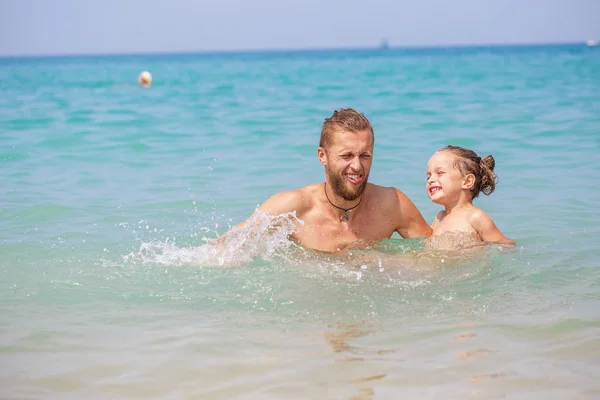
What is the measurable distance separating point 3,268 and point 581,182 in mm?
6234

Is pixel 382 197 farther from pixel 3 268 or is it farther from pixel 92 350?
pixel 3 268

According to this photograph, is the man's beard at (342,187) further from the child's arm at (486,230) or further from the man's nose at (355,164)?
the child's arm at (486,230)

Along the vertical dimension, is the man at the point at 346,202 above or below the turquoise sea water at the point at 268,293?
above

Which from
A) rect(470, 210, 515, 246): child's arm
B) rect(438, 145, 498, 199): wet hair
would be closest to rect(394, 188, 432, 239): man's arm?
rect(470, 210, 515, 246): child's arm

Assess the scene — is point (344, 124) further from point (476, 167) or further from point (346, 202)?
point (476, 167)

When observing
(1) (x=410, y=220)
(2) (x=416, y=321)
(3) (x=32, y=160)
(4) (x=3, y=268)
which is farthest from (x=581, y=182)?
(3) (x=32, y=160)

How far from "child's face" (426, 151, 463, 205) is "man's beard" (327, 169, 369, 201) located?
76cm

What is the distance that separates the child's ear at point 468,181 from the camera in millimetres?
5746

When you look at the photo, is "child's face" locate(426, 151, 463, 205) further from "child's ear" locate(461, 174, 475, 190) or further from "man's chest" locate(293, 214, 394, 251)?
"man's chest" locate(293, 214, 394, 251)

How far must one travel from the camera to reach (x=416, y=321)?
4.15m


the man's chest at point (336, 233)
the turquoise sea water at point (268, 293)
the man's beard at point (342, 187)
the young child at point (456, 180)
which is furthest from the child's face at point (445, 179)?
the man's beard at point (342, 187)

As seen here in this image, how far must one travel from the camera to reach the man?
5020mm

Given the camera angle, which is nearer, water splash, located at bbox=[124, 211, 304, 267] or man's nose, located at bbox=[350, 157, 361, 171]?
man's nose, located at bbox=[350, 157, 361, 171]

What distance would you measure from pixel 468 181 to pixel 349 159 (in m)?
1.22
